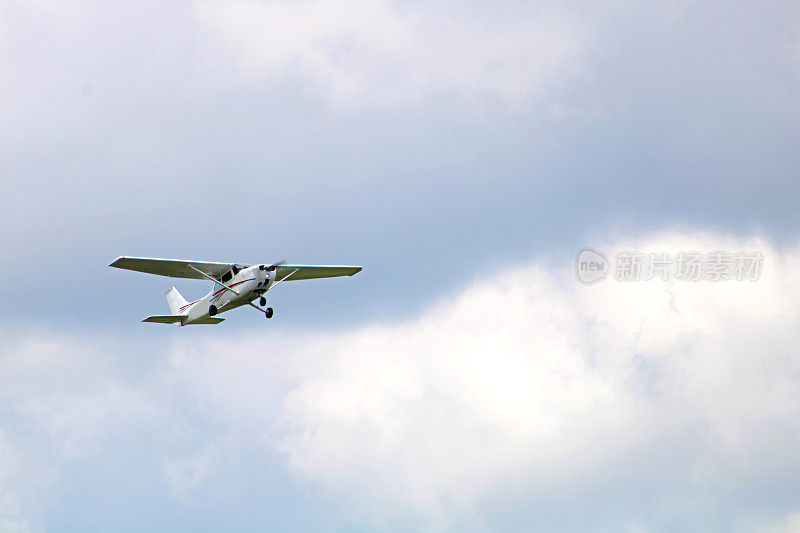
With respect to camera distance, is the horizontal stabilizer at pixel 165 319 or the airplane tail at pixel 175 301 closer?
the horizontal stabilizer at pixel 165 319

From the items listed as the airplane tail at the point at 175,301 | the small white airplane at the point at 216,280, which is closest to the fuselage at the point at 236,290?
the small white airplane at the point at 216,280

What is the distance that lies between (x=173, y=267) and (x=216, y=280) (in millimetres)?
2956

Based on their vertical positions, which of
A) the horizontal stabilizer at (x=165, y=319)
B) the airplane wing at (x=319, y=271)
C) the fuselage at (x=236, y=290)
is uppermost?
the airplane wing at (x=319, y=271)

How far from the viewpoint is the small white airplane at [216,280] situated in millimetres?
68375

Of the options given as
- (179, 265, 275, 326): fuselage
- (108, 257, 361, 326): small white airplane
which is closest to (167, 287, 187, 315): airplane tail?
(108, 257, 361, 326): small white airplane

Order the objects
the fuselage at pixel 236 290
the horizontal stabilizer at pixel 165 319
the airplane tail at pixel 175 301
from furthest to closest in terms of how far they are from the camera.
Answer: the airplane tail at pixel 175 301 < the horizontal stabilizer at pixel 165 319 < the fuselage at pixel 236 290

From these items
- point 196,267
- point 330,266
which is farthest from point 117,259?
point 330,266

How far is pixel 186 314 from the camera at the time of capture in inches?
2926

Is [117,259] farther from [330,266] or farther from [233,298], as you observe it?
[330,266]

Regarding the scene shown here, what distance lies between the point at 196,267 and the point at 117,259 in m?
5.95

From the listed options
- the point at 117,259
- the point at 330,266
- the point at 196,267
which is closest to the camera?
the point at 117,259

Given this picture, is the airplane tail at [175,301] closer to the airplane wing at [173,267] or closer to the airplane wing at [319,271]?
the airplane wing at [173,267]

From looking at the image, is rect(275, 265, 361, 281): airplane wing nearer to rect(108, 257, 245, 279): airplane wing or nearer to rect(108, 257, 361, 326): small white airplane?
rect(108, 257, 361, 326): small white airplane

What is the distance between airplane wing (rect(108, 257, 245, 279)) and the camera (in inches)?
2719
